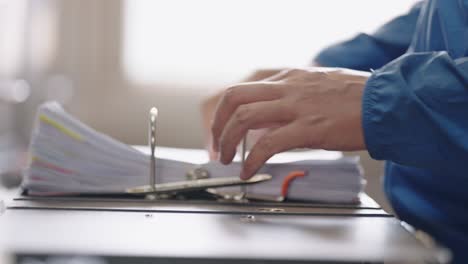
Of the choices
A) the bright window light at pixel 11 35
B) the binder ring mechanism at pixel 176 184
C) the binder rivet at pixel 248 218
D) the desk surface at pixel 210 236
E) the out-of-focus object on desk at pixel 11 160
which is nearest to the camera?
the desk surface at pixel 210 236

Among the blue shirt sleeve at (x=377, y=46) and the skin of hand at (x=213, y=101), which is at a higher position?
the blue shirt sleeve at (x=377, y=46)

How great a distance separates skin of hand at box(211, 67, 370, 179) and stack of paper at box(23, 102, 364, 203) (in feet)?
0.20

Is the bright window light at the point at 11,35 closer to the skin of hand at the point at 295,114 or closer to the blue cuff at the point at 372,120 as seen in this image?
the skin of hand at the point at 295,114

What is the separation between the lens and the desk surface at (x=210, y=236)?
426 millimetres

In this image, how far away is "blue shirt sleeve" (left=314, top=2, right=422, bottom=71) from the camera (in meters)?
1.03

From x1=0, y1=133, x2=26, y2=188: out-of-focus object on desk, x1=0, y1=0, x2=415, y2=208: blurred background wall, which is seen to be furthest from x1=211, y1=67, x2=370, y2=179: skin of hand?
x1=0, y1=0, x2=415, y2=208: blurred background wall

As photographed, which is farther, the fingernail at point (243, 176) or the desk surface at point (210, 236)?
the fingernail at point (243, 176)

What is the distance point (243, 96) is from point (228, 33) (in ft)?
4.42

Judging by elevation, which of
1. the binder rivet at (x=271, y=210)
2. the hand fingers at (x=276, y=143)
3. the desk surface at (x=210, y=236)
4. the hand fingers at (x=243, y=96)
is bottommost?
the binder rivet at (x=271, y=210)

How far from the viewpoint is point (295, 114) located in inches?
24.7

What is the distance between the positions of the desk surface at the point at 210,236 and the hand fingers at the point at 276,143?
65 mm

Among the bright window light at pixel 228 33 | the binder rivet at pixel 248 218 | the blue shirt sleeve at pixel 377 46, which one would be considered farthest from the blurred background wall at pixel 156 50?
the binder rivet at pixel 248 218

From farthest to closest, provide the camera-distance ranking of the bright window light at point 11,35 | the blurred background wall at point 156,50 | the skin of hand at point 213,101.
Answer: the blurred background wall at point 156,50, the bright window light at point 11,35, the skin of hand at point 213,101

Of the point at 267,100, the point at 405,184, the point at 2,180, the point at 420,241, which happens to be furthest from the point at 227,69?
the point at 420,241
